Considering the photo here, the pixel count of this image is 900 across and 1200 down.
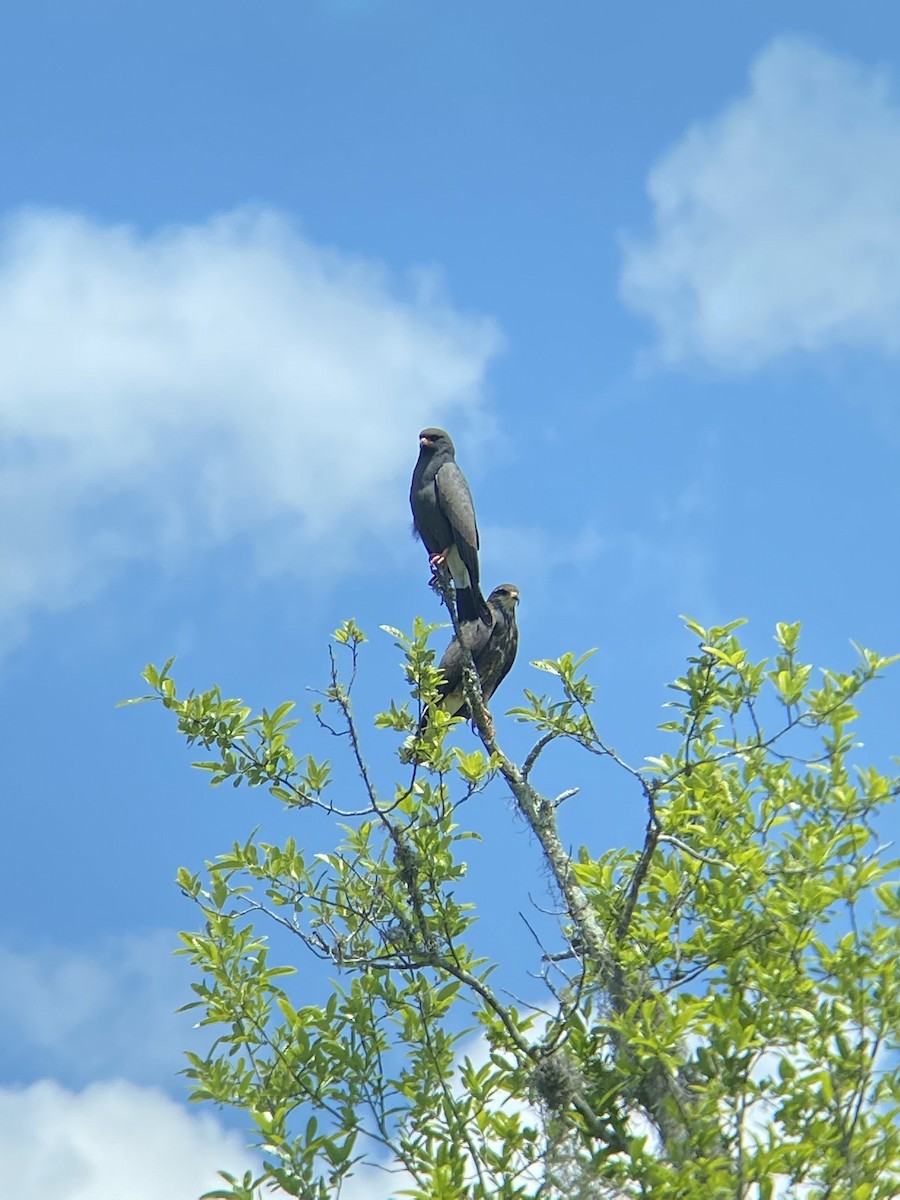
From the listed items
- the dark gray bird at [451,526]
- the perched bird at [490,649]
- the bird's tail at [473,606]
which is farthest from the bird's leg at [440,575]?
the perched bird at [490,649]

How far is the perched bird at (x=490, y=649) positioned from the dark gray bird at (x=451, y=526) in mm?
114

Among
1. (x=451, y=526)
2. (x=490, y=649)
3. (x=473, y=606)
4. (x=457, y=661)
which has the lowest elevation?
(x=457, y=661)

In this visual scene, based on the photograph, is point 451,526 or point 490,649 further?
point 451,526

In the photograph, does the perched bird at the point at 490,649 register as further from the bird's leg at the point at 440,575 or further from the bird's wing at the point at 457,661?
the bird's leg at the point at 440,575

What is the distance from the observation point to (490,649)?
9828mm

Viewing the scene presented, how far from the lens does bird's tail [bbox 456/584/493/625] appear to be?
9.85 metres

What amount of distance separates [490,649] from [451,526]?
100 centimetres

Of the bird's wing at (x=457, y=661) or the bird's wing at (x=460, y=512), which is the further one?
the bird's wing at (x=460, y=512)

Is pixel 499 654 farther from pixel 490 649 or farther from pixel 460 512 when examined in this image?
pixel 460 512

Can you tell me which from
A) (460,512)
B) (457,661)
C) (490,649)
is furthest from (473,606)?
(460,512)

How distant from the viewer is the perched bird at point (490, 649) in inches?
371

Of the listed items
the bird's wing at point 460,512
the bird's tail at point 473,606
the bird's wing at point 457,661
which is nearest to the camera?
the bird's wing at point 457,661

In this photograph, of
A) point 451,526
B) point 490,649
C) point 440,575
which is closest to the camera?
point 440,575

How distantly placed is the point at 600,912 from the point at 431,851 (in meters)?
0.75
